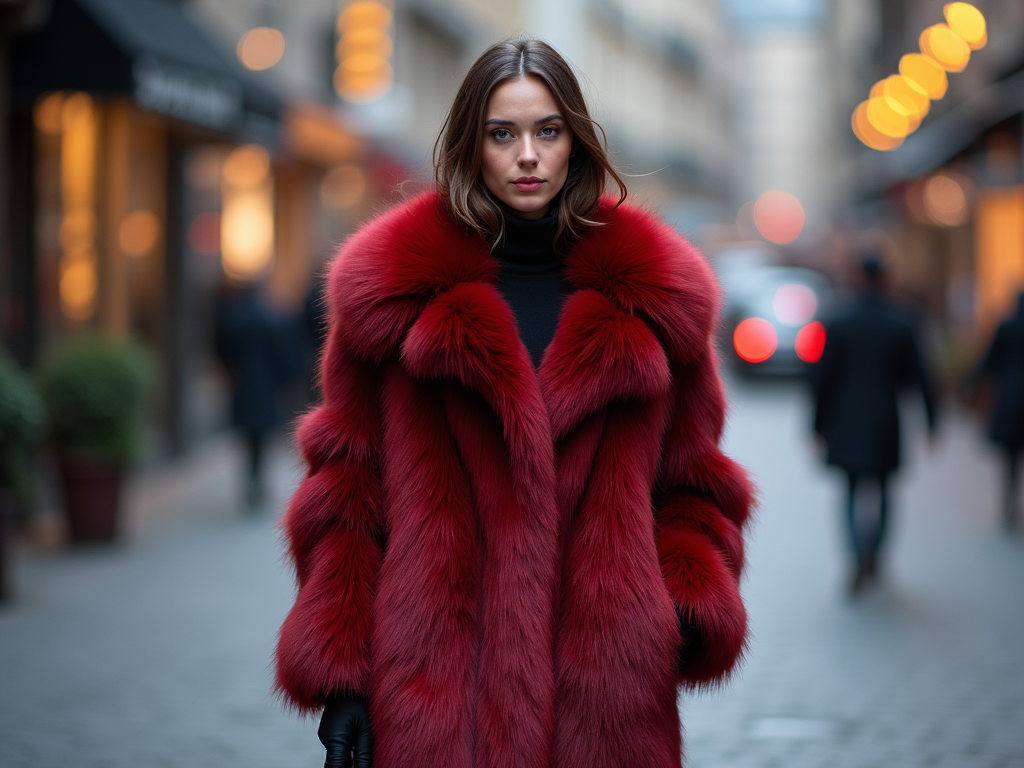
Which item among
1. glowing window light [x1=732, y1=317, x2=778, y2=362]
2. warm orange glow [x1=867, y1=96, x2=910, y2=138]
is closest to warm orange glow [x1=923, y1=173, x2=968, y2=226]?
glowing window light [x1=732, y1=317, x2=778, y2=362]

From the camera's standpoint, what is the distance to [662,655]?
2.27m

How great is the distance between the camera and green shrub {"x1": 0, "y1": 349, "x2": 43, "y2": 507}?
725cm

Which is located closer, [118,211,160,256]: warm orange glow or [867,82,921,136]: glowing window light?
[118,211,160,256]: warm orange glow

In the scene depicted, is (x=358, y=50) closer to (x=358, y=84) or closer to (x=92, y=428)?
(x=358, y=84)

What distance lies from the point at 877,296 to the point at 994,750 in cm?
361

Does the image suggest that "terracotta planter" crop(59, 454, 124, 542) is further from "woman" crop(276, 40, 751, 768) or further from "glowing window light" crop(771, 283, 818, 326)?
"glowing window light" crop(771, 283, 818, 326)

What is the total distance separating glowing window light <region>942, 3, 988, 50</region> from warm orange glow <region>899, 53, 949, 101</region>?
381 centimetres

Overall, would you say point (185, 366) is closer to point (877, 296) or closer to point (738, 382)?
point (877, 296)

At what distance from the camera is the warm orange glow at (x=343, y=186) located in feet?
68.5

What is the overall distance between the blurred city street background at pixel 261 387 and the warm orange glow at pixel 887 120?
4.96ft

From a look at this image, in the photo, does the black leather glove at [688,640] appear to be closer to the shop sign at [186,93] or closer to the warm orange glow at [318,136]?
the shop sign at [186,93]

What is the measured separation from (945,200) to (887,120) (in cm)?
838

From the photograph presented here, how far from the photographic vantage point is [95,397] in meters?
8.85

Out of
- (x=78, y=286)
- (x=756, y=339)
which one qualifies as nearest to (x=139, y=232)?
(x=78, y=286)
